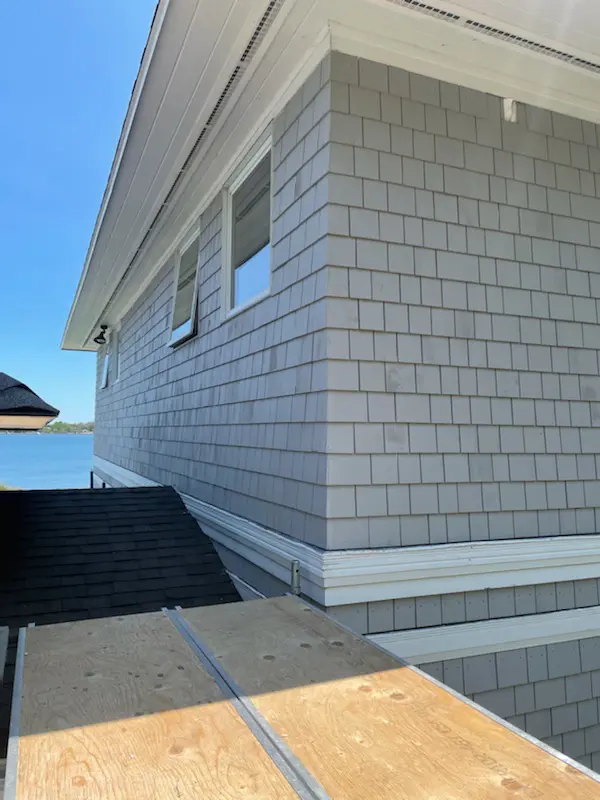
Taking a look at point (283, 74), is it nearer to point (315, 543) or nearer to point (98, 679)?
point (315, 543)

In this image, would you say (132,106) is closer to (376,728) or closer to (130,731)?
(130,731)

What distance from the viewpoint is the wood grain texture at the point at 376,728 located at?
1.23 metres

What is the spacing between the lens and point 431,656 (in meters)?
→ 3.15

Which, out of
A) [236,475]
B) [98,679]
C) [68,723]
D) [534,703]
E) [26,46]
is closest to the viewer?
[68,723]

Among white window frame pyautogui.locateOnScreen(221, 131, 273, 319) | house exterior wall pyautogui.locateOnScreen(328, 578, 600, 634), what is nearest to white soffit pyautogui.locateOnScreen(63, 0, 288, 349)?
white window frame pyautogui.locateOnScreen(221, 131, 273, 319)

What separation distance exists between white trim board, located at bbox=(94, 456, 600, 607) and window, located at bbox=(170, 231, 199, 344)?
9.60 feet

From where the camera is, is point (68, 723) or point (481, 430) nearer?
point (68, 723)

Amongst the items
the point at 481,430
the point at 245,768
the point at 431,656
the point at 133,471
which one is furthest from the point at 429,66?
the point at 133,471

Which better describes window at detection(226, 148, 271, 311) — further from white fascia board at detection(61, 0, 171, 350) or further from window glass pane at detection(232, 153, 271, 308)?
white fascia board at detection(61, 0, 171, 350)

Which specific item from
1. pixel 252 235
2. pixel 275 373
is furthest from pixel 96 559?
pixel 252 235

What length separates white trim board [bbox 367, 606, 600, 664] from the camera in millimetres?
3111

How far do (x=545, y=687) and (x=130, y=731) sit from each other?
284 cm

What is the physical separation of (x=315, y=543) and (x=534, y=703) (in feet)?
5.45

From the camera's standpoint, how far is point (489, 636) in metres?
3.30
